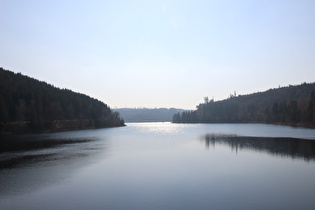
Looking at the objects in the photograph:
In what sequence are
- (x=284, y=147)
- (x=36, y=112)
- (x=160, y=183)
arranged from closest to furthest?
(x=160, y=183) < (x=284, y=147) < (x=36, y=112)

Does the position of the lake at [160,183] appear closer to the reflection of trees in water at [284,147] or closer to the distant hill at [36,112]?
the reflection of trees in water at [284,147]

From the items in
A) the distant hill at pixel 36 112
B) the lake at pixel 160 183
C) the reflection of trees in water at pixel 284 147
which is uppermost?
the distant hill at pixel 36 112

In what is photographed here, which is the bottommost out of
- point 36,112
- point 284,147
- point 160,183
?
point 160,183

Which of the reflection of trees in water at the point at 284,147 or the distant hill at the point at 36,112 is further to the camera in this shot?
the distant hill at the point at 36,112

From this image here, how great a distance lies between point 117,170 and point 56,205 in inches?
436

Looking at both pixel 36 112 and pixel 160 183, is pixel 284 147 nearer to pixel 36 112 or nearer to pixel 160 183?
pixel 160 183

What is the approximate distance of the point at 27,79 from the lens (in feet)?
458

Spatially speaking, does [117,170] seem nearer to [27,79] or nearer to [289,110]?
[289,110]

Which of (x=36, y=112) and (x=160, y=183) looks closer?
(x=160, y=183)

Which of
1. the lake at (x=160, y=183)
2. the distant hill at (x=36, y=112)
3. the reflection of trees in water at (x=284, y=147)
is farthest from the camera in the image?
the distant hill at (x=36, y=112)

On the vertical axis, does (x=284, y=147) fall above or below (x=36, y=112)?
below

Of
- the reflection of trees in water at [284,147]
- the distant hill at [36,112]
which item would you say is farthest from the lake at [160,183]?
the distant hill at [36,112]

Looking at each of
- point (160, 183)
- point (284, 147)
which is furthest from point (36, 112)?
point (160, 183)

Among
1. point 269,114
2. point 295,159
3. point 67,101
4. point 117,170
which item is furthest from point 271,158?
point 269,114
